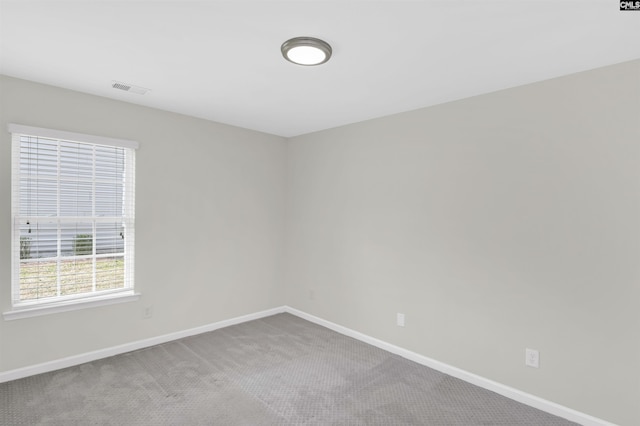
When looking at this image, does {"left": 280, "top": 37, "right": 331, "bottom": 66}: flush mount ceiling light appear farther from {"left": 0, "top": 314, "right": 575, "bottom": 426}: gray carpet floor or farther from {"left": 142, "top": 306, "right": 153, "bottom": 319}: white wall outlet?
{"left": 142, "top": 306, "right": 153, "bottom": 319}: white wall outlet

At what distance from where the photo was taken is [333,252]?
412 cm

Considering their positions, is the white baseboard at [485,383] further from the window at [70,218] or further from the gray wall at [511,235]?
the window at [70,218]

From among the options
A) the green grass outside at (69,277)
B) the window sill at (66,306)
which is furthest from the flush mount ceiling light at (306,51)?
the window sill at (66,306)

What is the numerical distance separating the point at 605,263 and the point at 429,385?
1592 mm

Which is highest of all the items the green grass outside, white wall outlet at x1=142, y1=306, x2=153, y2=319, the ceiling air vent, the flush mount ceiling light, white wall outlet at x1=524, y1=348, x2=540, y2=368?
the ceiling air vent

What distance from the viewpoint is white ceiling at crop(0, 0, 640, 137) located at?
172 cm

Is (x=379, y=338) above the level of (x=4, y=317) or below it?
below

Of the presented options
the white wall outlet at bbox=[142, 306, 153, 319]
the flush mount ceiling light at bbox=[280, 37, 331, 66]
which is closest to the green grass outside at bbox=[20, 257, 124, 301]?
the white wall outlet at bbox=[142, 306, 153, 319]

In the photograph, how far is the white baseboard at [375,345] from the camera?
7.94ft

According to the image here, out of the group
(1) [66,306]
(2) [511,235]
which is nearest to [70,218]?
(1) [66,306]

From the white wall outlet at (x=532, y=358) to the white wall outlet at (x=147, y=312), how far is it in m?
3.47

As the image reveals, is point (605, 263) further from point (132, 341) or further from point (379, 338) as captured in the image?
point (132, 341)

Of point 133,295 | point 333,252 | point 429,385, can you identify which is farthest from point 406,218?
point 133,295

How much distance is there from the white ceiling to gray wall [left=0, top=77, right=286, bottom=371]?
0.32m
